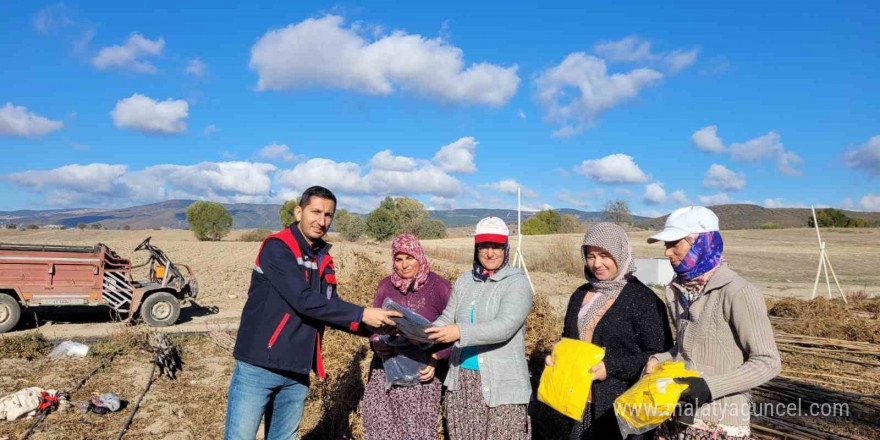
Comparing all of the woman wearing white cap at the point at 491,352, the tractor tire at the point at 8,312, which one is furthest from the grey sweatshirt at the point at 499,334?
the tractor tire at the point at 8,312

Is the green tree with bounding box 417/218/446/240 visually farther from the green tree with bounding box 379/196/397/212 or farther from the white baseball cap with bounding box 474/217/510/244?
the white baseball cap with bounding box 474/217/510/244

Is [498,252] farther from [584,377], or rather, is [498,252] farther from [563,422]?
[563,422]

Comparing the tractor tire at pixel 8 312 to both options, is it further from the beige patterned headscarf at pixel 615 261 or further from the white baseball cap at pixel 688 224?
the white baseball cap at pixel 688 224

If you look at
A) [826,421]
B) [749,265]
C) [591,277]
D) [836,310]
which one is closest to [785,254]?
[749,265]

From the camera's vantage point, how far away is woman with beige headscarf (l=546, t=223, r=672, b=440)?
98.2 inches

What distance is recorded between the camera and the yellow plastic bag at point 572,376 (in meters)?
2.39

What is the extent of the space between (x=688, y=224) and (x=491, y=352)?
47.7 inches

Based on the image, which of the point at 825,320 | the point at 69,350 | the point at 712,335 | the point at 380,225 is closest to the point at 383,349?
the point at 712,335

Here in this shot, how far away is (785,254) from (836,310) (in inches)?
957

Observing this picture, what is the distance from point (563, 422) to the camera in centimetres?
437

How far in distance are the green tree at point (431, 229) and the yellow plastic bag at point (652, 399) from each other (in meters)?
44.8

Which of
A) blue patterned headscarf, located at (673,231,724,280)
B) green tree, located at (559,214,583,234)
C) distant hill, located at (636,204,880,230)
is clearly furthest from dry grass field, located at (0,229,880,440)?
distant hill, located at (636,204,880,230)

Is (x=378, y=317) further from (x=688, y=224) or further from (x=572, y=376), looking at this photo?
(x=688, y=224)

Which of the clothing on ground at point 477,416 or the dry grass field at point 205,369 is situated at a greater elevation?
the clothing on ground at point 477,416
